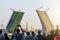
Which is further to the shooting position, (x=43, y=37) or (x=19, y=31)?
(x=43, y=37)

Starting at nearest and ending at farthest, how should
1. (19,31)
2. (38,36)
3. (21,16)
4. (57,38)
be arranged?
(57,38)
(19,31)
(38,36)
(21,16)

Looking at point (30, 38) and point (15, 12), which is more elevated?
point (15, 12)

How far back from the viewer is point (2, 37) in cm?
1408

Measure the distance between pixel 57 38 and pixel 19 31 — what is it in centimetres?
429

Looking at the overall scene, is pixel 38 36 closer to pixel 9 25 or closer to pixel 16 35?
pixel 16 35

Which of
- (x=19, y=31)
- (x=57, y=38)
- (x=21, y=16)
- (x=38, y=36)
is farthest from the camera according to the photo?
(x=21, y=16)

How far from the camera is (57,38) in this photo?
973 cm

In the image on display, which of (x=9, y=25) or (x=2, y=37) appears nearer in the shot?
(x=2, y=37)

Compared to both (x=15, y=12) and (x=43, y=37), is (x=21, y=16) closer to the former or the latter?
(x=15, y=12)

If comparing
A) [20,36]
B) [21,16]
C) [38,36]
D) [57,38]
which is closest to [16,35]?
[20,36]

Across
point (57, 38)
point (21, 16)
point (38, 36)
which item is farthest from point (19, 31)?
point (21, 16)

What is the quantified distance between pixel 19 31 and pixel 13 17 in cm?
3813

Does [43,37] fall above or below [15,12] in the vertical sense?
→ below

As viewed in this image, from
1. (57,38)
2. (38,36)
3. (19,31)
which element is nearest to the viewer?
(57,38)
